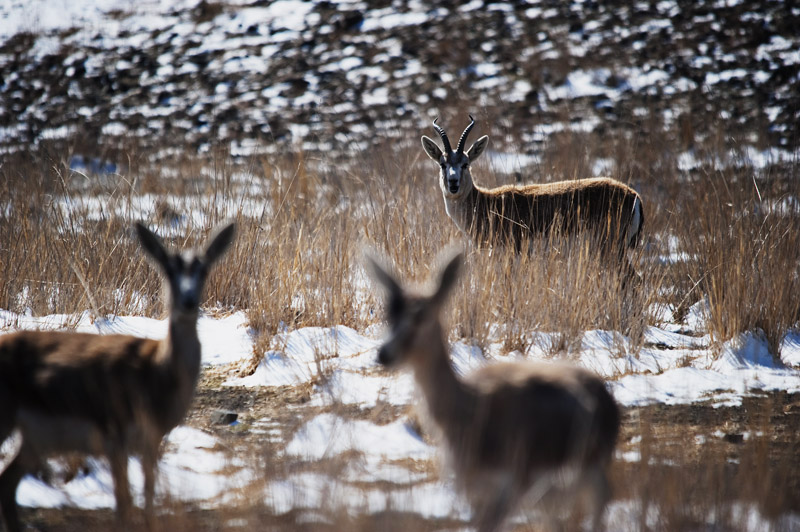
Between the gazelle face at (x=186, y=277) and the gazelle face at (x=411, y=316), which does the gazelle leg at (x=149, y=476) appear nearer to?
the gazelle face at (x=186, y=277)

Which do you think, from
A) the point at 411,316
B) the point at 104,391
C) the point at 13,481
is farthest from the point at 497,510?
the point at 13,481

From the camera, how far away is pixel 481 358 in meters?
5.34

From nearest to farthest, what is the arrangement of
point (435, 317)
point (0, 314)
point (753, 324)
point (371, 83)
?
point (435, 317)
point (753, 324)
point (0, 314)
point (371, 83)

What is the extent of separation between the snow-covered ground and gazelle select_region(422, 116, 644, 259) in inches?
56.5

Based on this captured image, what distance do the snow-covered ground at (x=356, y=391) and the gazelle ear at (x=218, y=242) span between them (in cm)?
104

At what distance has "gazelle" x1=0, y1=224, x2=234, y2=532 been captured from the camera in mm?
3182

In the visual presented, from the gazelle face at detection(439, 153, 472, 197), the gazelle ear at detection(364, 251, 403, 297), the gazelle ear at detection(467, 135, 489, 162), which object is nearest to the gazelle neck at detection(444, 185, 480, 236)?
the gazelle face at detection(439, 153, 472, 197)

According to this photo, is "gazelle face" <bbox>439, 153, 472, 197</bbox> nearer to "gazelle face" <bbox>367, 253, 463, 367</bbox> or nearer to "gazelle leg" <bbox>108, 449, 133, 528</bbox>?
"gazelle face" <bbox>367, 253, 463, 367</bbox>

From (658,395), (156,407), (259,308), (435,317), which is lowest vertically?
(658,395)

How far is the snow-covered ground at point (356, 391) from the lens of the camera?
11.6 feet

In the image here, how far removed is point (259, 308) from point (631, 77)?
13975 millimetres

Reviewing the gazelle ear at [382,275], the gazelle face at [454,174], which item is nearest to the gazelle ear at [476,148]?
the gazelle face at [454,174]

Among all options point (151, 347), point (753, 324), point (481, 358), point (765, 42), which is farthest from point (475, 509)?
point (765, 42)

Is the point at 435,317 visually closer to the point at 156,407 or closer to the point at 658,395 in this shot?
the point at 156,407
